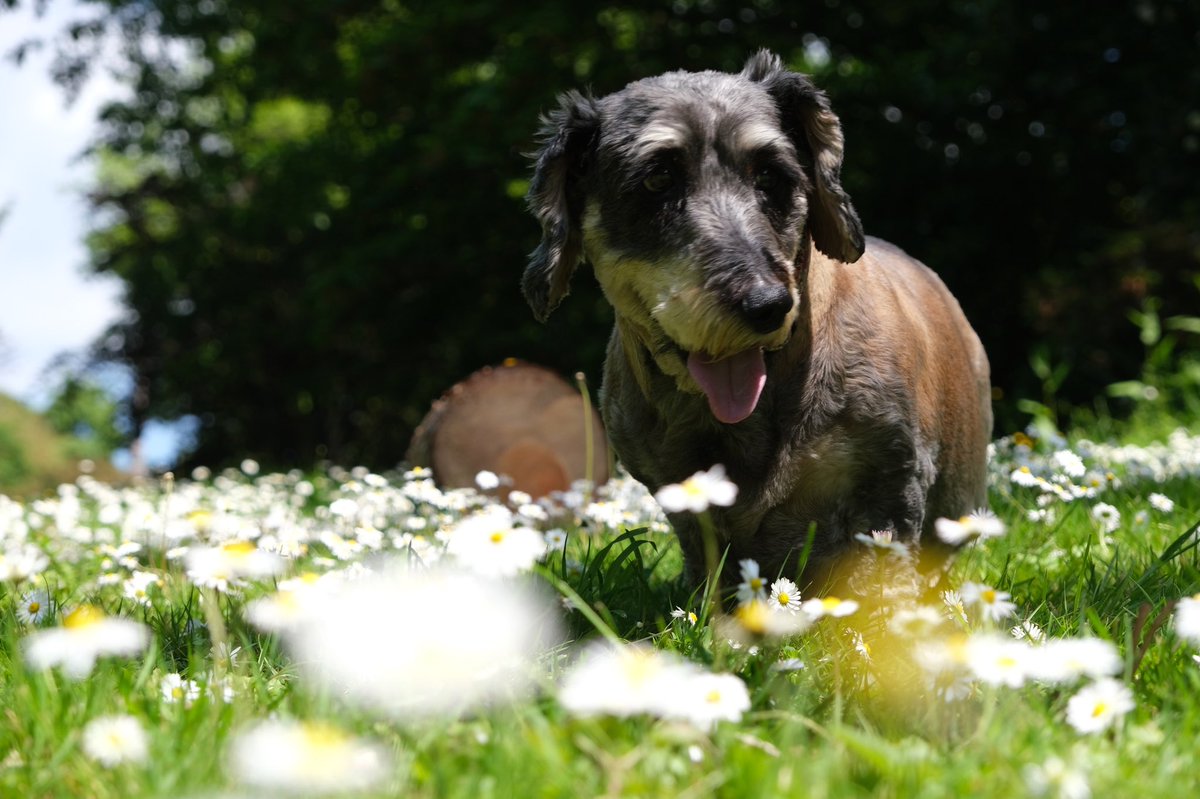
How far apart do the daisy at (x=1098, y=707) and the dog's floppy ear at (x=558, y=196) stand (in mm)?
1963

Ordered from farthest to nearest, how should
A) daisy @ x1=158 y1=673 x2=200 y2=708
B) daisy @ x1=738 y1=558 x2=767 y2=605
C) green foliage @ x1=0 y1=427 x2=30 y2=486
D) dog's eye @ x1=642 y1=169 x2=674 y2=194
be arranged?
1. green foliage @ x1=0 y1=427 x2=30 y2=486
2. dog's eye @ x1=642 y1=169 x2=674 y2=194
3. daisy @ x1=738 y1=558 x2=767 y2=605
4. daisy @ x1=158 y1=673 x2=200 y2=708

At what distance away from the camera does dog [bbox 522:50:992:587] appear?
312cm

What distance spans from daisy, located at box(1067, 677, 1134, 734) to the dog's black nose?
3.96 ft

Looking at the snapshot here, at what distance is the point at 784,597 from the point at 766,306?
0.76 metres

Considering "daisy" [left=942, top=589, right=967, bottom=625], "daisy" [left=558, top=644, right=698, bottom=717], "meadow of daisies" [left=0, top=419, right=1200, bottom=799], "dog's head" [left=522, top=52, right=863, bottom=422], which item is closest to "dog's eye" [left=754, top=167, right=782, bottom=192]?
"dog's head" [left=522, top=52, right=863, bottom=422]

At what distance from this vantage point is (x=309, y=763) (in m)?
1.50

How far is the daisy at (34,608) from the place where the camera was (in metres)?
3.05

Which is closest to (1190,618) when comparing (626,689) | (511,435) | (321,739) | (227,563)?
(626,689)

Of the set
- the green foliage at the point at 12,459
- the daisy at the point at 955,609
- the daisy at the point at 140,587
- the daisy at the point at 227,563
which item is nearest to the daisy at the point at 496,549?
the daisy at the point at 227,563

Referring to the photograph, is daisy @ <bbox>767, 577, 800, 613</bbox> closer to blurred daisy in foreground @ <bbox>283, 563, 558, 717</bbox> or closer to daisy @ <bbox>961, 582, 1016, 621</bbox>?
daisy @ <bbox>961, 582, 1016, 621</bbox>

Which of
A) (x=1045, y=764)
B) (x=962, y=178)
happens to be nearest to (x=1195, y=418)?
(x=962, y=178)

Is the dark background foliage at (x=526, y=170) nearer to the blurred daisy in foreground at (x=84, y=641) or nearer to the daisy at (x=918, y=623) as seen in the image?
the daisy at (x=918, y=623)

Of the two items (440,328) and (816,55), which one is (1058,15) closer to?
(816,55)

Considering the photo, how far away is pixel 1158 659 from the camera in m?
2.53
